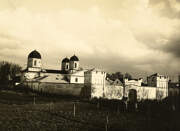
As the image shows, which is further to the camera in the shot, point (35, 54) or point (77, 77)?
point (35, 54)

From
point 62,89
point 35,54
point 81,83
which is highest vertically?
point 35,54

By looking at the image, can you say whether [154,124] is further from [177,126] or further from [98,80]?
[98,80]

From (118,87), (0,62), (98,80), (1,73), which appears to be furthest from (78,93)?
(0,62)

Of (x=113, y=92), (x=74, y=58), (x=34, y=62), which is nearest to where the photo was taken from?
(x=113, y=92)

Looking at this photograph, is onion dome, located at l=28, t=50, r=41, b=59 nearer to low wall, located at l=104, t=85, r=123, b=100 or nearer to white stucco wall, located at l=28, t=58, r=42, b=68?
white stucco wall, located at l=28, t=58, r=42, b=68

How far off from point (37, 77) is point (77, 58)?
12.0 m

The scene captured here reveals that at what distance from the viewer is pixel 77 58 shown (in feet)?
205

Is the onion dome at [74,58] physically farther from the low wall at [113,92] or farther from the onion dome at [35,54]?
the low wall at [113,92]

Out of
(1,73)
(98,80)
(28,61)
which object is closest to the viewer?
(98,80)

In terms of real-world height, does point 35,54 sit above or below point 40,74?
above

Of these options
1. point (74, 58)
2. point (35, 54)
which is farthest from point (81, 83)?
point (35, 54)

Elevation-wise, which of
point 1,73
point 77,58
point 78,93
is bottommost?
point 78,93

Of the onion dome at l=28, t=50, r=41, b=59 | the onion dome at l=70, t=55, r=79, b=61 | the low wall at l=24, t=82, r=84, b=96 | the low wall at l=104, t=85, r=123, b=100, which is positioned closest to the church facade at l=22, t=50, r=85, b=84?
the onion dome at l=28, t=50, r=41, b=59

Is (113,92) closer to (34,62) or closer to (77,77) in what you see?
(77,77)
